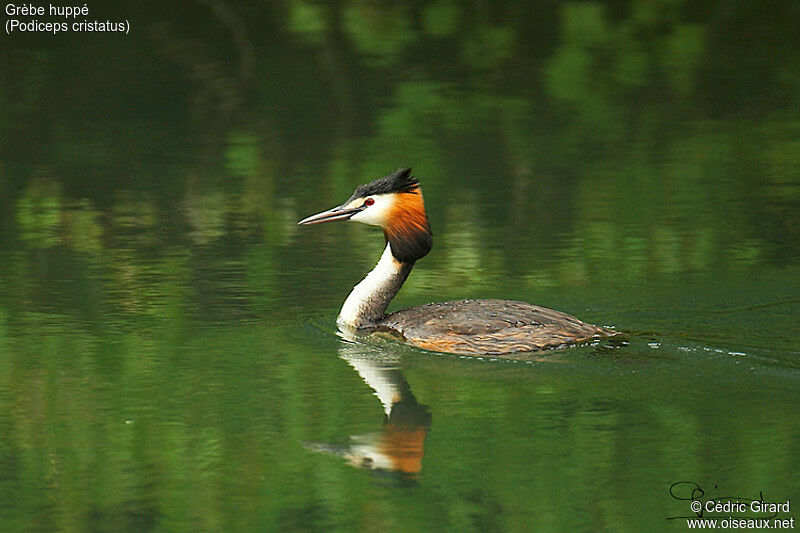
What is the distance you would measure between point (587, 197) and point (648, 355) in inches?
173

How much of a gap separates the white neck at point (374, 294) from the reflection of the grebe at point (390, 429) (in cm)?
49

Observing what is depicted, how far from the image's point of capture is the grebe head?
9562 millimetres

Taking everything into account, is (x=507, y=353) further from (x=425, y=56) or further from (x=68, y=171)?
(x=425, y=56)

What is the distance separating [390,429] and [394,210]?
6.98 feet

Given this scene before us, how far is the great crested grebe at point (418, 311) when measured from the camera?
8977mm

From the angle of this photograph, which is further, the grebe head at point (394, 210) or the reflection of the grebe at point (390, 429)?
the grebe head at point (394, 210)

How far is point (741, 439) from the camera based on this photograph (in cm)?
744

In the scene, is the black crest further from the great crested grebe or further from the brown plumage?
the brown plumage

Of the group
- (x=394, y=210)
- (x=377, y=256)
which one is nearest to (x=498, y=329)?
(x=394, y=210)

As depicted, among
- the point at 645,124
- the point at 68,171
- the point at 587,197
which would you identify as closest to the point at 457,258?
the point at 587,197

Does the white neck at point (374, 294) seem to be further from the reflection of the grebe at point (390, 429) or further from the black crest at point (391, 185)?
the reflection of the grebe at point (390, 429)

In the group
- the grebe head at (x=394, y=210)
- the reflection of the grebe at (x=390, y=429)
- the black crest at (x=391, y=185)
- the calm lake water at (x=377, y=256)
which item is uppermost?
the black crest at (x=391, y=185)

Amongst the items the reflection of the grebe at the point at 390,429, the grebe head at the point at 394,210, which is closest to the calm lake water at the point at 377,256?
the reflection of the grebe at the point at 390,429

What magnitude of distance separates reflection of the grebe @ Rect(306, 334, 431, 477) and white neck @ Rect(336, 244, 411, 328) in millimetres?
495
